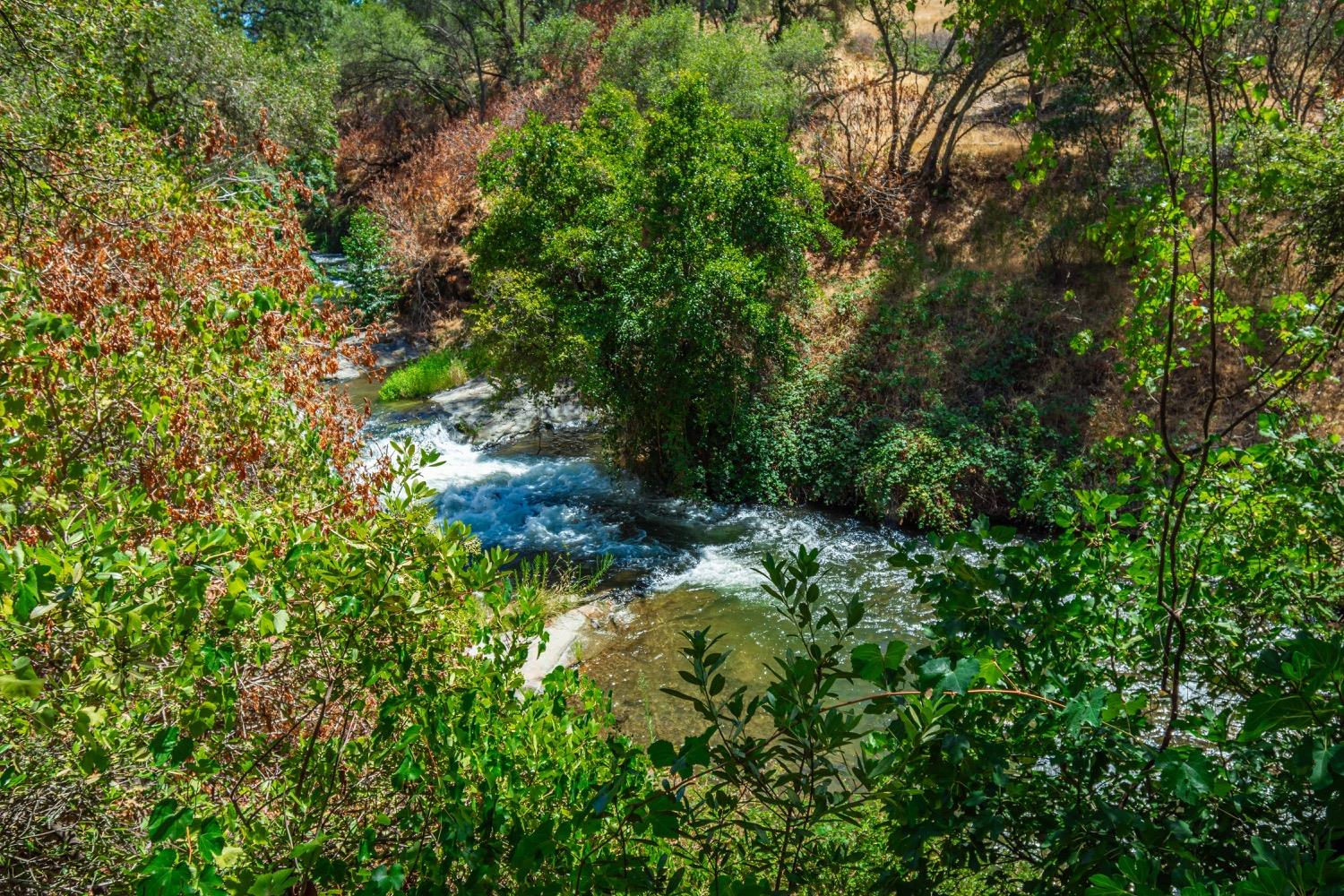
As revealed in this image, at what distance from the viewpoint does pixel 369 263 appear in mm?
19625

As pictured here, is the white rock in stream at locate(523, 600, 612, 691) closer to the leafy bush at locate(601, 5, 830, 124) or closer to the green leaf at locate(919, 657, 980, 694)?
the green leaf at locate(919, 657, 980, 694)

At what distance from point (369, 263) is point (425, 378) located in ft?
17.9

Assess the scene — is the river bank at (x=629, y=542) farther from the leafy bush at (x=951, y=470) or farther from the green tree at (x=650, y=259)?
the green tree at (x=650, y=259)

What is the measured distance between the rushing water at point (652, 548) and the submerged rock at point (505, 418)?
38 cm

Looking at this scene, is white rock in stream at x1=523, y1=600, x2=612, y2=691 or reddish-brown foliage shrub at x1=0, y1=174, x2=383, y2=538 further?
white rock in stream at x1=523, y1=600, x2=612, y2=691

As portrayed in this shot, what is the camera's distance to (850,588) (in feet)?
30.7

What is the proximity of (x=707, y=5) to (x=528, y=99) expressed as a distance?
6.35 metres

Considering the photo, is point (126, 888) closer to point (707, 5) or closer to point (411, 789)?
point (411, 789)

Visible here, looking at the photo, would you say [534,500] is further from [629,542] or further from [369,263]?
[369,263]

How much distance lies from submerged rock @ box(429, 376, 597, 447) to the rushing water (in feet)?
1.25

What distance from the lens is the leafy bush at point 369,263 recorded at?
1931 cm

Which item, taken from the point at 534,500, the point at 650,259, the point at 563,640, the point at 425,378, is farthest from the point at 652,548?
the point at 425,378

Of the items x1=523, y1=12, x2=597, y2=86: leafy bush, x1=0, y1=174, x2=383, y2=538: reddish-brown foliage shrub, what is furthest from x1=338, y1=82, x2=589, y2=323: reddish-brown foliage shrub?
x1=0, y1=174, x2=383, y2=538: reddish-brown foliage shrub

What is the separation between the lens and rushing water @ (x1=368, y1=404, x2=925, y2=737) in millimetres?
7863
